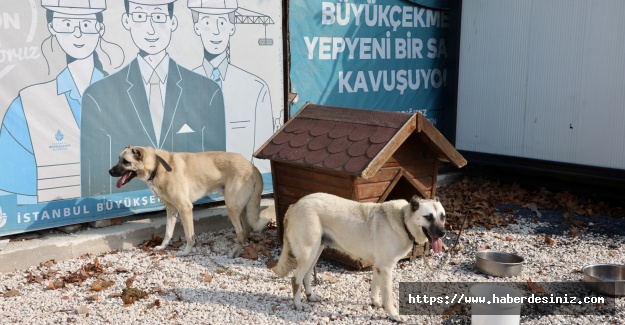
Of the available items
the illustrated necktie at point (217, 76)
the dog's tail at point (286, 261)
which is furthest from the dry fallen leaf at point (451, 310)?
the illustrated necktie at point (217, 76)

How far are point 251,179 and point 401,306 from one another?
2498 millimetres

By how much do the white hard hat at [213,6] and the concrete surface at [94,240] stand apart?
2.56 metres

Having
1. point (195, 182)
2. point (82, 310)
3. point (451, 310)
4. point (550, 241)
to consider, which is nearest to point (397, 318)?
point (451, 310)

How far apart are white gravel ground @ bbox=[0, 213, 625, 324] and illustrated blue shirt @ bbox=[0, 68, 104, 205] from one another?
899 millimetres

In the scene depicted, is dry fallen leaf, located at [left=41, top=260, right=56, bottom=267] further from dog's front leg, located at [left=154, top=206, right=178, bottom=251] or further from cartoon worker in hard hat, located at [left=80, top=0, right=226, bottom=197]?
dog's front leg, located at [left=154, top=206, right=178, bottom=251]

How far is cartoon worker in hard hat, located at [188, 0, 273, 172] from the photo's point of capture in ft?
28.9

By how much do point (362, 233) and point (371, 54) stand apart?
533 centimetres

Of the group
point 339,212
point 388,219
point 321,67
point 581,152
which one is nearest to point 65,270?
point 339,212

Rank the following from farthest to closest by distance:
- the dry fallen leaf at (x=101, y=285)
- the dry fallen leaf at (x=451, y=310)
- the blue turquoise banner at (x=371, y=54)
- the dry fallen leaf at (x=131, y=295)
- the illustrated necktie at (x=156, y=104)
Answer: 1. the blue turquoise banner at (x=371, y=54)
2. the illustrated necktie at (x=156, y=104)
3. the dry fallen leaf at (x=101, y=285)
4. the dry fallen leaf at (x=131, y=295)
5. the dry fallen leaf at (x=451, y=310)

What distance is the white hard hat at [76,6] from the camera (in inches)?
296

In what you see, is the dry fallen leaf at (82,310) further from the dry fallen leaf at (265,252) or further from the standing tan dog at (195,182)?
the dry fallen leaf at (265,252)

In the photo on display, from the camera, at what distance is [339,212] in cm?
619

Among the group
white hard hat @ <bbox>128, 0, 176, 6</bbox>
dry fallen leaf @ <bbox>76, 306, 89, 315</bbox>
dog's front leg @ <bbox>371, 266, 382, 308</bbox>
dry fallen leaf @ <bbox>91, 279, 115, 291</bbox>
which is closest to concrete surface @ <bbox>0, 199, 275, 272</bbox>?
dry fallen leaf @ <bbox>91, 279, 115, 291</bbox>

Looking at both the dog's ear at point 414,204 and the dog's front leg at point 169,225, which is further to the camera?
the dog's front leg at point 169,225
